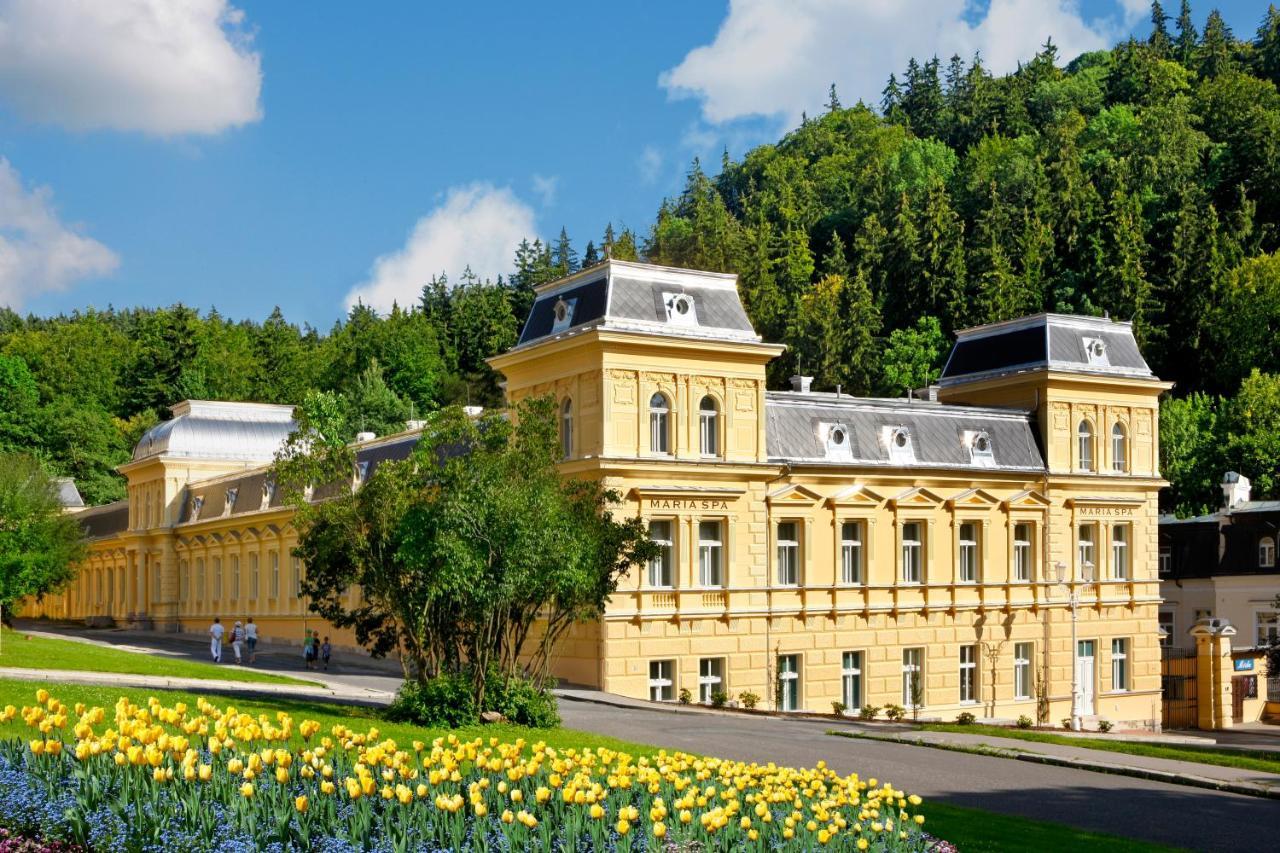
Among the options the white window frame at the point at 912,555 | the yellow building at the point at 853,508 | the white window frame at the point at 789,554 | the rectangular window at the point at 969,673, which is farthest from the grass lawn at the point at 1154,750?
the rectangular window at the point at 969,673

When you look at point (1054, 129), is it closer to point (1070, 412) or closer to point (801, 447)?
point (1070, 412)

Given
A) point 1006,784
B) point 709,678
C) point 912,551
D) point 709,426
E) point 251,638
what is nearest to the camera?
point 1006,784

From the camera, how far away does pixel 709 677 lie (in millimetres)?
46656

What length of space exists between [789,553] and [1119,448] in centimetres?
1608

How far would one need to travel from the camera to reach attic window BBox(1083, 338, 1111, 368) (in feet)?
187

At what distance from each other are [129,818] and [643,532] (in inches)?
895

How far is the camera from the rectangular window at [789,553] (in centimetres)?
4916

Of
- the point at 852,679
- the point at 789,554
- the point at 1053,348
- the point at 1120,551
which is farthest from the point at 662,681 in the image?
the point at 1120,551

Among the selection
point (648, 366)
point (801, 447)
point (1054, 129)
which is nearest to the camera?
point (648, 366)

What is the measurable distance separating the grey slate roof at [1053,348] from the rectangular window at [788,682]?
15525 millimetres

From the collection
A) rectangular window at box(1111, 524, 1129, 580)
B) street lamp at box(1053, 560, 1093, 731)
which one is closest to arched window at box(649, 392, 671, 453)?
street lamp at box(1053, 560, 1093, 731)

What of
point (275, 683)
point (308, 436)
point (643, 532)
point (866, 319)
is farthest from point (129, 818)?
point (866, 319)

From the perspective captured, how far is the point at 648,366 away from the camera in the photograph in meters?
45.9

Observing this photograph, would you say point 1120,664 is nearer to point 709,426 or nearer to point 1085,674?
point 1085,674
